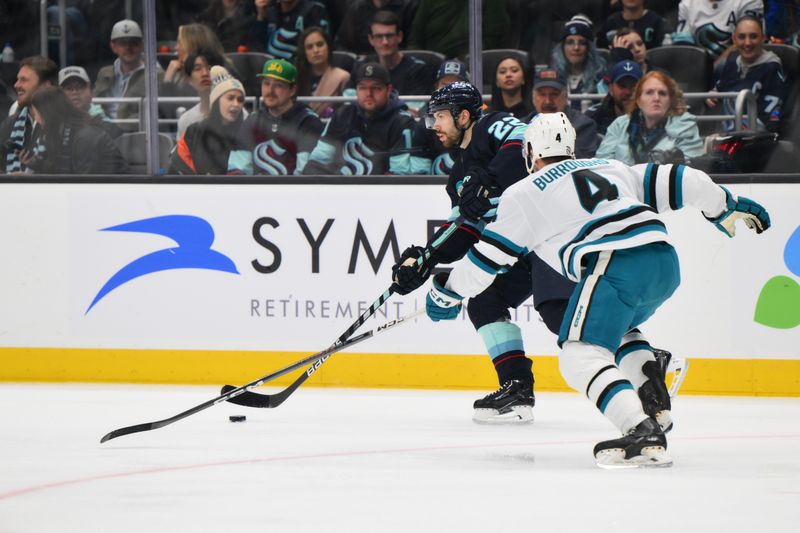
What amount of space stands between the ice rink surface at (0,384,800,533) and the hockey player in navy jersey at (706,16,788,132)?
3.83ft

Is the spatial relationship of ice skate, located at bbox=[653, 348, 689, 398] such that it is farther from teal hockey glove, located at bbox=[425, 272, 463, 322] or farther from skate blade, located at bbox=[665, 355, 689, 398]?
teal hockey glove, located at bbox=[425, 272, 463, 322]

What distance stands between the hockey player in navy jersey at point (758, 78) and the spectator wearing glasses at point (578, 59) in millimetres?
509

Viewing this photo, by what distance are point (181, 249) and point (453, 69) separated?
141cm

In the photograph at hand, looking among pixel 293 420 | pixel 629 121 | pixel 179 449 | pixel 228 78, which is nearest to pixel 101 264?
pixel 228 78

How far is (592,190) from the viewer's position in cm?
356

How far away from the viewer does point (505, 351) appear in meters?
4.60

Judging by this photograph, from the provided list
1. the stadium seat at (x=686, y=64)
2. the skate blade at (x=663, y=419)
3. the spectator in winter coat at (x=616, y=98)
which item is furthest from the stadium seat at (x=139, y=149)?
the skate blade at (x=663, y=419)

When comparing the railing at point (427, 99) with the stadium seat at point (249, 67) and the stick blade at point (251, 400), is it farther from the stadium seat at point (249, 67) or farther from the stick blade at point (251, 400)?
the stick blade at point (251, 400)

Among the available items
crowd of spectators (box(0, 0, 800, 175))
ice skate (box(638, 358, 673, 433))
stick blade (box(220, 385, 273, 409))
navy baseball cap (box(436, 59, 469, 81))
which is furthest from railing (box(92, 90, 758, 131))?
ice skate (box(638, 358, 673, 433))

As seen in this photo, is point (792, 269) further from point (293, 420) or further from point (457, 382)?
point (293, 420)

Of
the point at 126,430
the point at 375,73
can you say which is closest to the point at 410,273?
the point at 126,430

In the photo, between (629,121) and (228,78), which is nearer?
(629,121)

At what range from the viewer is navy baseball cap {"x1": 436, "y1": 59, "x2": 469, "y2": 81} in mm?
5461

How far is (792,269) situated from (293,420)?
6.79 feet
